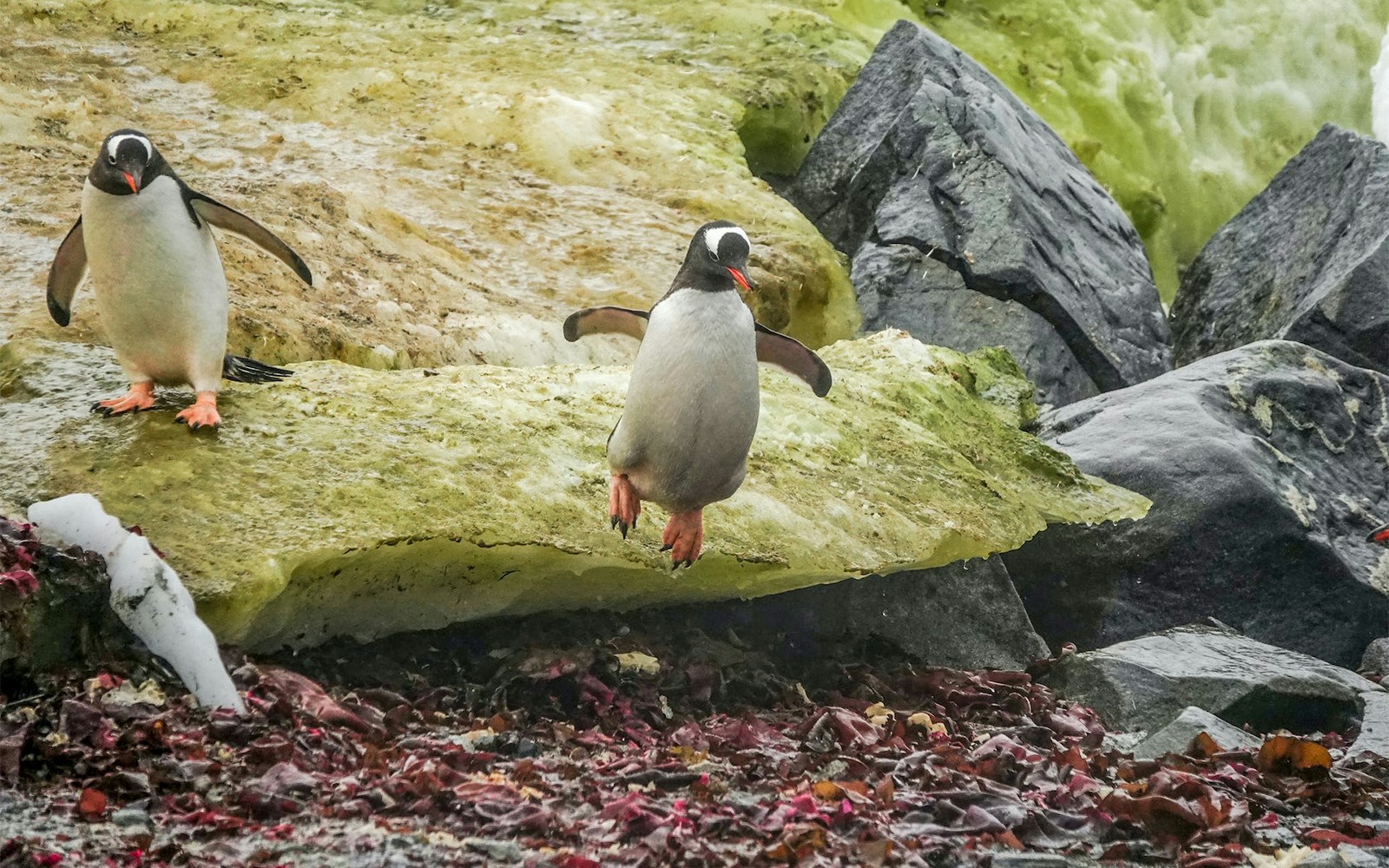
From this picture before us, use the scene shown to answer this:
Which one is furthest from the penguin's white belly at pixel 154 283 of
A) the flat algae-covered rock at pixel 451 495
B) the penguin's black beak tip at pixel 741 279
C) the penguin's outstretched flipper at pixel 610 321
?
the penguin's black beak tip at pixel 741 279

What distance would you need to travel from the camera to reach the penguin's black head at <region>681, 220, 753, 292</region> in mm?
3975

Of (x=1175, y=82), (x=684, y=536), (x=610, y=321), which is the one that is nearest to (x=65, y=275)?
(x=610, y=321)

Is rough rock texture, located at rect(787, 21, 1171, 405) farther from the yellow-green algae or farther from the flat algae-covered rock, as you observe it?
the flat algae-covered rock

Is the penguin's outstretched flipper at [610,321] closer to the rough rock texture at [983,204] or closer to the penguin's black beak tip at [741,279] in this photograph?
the penguin's black beak tip at [741,279]

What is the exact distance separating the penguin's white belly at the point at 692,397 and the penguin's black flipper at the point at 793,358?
25 cm

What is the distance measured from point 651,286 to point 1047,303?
9.48 feet

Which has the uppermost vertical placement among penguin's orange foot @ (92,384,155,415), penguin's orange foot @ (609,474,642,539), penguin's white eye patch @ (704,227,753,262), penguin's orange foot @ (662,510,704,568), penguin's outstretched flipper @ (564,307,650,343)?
penguin's white eye patch @ (704,227,753,262)

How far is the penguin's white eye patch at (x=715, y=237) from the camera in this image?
158 inches

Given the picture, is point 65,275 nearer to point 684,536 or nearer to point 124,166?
point 124,166

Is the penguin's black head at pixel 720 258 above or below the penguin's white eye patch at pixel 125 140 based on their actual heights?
above

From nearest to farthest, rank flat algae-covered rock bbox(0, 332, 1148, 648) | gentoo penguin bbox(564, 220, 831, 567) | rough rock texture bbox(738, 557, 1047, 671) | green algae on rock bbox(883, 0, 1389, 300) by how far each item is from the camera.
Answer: gentoo penguin bbox(564, 220, 831, 567) → flat algae-covered rock bbox(0, 332, 1148, 648) → rough rock texture bbox(738, 557, 1047, 671) → green algae on rock bbox(883, 0, 1389, 300)

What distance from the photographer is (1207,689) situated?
17.2 feet

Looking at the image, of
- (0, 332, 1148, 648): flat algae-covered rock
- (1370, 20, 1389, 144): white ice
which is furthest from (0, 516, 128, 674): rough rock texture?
(1370, 20, 1389, 144): white ice

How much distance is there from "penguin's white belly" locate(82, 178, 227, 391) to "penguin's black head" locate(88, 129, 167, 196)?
4 cm
